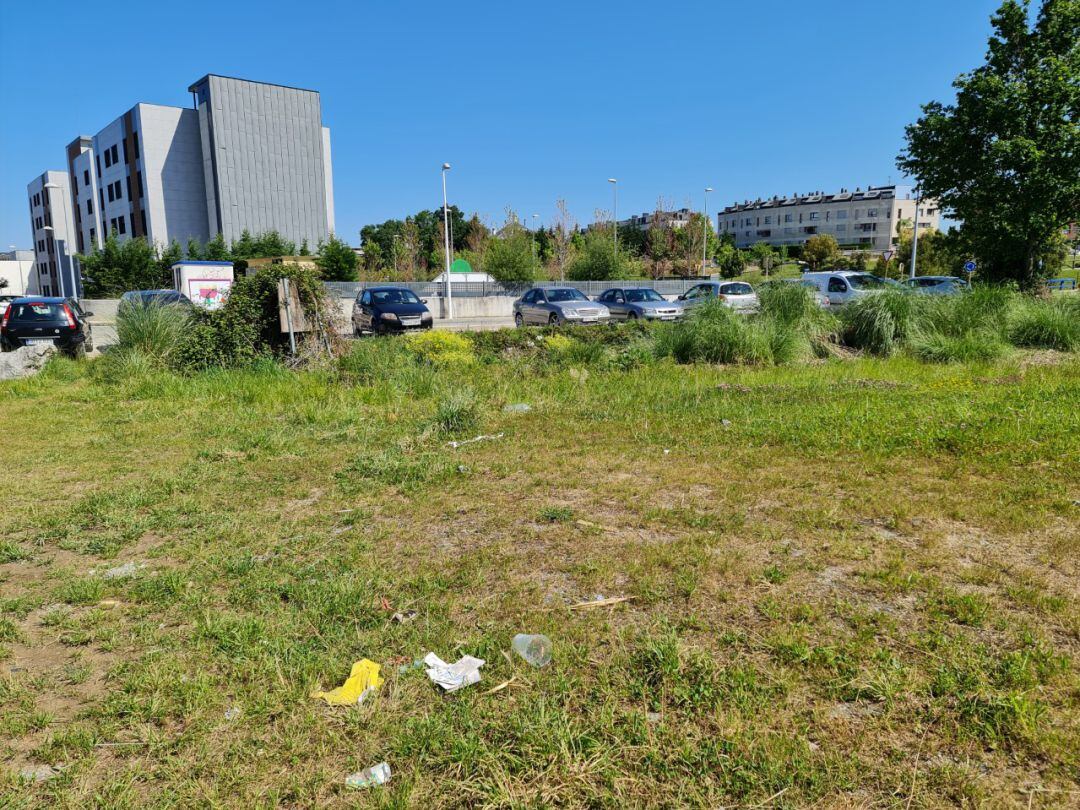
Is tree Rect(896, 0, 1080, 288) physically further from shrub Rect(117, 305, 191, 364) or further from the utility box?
the utility box

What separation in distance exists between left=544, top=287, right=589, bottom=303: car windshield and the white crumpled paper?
21.8 meters

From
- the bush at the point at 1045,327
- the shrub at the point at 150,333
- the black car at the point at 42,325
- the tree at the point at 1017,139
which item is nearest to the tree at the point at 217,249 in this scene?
the black car at the point at 42,325

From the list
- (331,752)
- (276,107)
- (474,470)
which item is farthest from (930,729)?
(276,107)

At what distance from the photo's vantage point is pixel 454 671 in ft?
9.90

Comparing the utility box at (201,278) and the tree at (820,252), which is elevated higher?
the tree at (820,252)

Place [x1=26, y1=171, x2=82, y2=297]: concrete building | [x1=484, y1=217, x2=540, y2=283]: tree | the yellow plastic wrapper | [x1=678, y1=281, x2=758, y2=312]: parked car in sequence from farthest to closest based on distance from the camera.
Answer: [x1=26, y1=171, x2=82, y2=297]: concrete building
[x1=484, y1=217, x2=540, y2=283]: tree
[x1=678, y1=281, x2=758, y2=312]: parked car
the yellow plastic wrapper

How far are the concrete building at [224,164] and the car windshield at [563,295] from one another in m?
32.5

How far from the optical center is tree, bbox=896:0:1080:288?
2106 centimetres

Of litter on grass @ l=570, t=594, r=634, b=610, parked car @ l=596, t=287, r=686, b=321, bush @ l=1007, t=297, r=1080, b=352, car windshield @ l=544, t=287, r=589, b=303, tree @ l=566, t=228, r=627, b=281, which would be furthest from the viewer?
tree @ l=566, t=228, r=627, b=281

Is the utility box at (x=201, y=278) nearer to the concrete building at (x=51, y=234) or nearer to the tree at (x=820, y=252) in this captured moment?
the concrete building at (x=51, y=234)

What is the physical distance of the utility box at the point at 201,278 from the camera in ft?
97.5

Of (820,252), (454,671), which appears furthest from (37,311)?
(820,252)

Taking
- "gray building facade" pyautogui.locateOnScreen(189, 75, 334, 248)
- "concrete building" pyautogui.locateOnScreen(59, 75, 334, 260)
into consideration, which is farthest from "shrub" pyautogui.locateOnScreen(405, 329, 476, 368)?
"concrete building" pyautogui.locateOnScreen(59, 75, 334, 260)

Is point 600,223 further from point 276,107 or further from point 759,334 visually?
point 759,334
